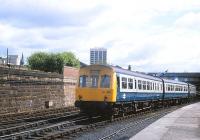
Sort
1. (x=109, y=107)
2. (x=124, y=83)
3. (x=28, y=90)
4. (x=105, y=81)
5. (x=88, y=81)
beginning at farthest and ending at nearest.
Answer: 1. (x=28, y=90)
2. (x=124, y=83)
3. (x=88, y=81)
4. (x=105, y=81)
5. (x=109, y=107)

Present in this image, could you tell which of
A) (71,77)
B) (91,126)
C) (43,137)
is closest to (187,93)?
(71,77)

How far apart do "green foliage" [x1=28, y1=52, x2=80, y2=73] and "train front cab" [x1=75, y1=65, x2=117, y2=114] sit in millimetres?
68223

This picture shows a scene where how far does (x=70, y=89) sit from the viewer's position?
137ft

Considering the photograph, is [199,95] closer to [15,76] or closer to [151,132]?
[15,76]

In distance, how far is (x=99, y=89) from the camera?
928 inches

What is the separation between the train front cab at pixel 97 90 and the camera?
23.3 meters

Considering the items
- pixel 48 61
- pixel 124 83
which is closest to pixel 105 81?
pixel 124 83

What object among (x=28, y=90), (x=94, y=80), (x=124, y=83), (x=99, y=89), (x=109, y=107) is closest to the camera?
(x=109, y=107)

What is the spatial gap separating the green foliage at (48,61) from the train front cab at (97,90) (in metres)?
68.2

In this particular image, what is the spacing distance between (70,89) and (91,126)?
859 inches

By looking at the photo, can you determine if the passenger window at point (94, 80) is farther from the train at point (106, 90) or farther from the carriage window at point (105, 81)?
the carriage window at point (105, 81)

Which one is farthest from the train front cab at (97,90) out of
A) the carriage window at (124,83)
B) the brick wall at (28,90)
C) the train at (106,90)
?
the brick wall at (28,90)

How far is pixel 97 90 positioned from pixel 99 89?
0.41 feet

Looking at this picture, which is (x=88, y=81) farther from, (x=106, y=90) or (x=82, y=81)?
(x=106, y=90)
